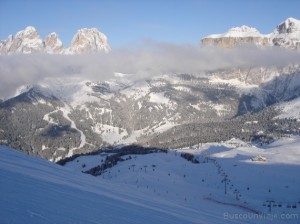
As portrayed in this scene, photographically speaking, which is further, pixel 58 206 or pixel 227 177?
pixel 227 177

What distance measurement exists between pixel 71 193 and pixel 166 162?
15069 centimetres

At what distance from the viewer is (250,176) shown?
13850 centimetres

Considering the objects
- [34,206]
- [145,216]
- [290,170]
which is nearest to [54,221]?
[34,206]

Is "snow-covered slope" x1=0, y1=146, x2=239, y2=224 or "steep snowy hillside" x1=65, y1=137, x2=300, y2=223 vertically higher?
"snow-covered slope" x1=0, y1=146, x2=239, y2=224

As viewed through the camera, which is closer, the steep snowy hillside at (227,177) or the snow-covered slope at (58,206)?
the snow-covered slope at (58,206)

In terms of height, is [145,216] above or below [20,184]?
below

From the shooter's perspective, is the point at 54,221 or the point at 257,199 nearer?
the point at 54,221

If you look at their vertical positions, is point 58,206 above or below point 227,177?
above

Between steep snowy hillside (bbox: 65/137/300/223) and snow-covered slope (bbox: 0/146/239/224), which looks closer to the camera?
snow-covered slope (bbox: 0/146/239/224)

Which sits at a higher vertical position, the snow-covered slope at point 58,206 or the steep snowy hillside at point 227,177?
the snow-covered slope at point 58,206

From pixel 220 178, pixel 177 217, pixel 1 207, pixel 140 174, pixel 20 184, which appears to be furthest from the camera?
pixel 220 178

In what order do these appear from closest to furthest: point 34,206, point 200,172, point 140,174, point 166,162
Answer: point 34,206
point 140,174
point 200,172
point 166,162

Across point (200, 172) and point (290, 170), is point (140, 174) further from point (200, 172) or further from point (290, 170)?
point (290, 170)

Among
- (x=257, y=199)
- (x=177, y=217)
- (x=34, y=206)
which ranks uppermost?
(x=34, y=206)
